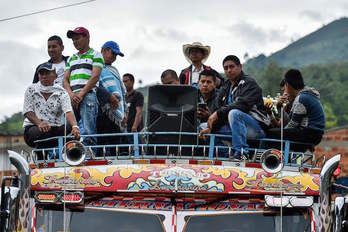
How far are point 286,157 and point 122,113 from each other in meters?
2.74

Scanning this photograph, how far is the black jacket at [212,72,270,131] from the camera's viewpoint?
457 inches

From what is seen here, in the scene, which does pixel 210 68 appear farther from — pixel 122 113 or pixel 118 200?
pixel 118 200

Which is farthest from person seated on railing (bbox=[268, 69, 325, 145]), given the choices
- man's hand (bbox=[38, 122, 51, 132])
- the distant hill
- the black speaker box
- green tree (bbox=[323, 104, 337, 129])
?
the distant hill

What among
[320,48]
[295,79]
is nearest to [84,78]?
[295,79]

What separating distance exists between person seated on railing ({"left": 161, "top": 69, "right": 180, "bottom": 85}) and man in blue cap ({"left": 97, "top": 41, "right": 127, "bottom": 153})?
60 centimetres

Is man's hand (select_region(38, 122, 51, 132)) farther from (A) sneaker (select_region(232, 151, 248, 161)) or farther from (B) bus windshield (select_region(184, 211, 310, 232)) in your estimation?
(B) bus windshield (select_region(184, 211, 310, 232))

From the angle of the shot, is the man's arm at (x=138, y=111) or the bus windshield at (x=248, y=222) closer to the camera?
the bus windshield at (x=248, y=222)

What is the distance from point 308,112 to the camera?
11883 millimetres

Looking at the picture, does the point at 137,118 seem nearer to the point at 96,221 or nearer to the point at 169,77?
the point at 169,77

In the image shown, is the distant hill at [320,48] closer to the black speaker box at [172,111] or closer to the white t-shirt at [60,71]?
the white t-shirt at [60,71]

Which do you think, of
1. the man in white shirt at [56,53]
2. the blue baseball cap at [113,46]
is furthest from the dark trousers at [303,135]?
the man in white shirt at [56,53]

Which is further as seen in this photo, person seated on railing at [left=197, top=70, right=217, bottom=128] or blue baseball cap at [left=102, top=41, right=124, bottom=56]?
blue baseball cap at [left=102, top=41, right=124, bottom=56]

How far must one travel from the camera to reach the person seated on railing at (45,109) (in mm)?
11867

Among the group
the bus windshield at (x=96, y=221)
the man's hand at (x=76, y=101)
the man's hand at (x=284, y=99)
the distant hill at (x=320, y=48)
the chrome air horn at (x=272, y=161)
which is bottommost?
the bus windshield at (x=96, y=221)
